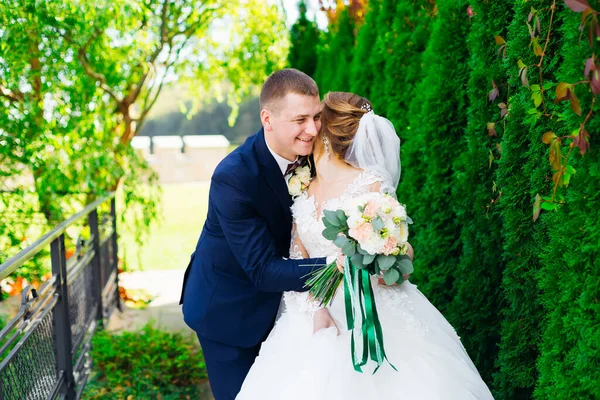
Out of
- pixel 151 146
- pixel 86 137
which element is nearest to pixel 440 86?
pixel 86 137

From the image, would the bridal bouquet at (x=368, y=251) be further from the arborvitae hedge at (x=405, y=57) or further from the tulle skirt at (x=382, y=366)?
the arborvitae hedge at (x=405, y=57)

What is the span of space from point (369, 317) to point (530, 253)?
859 millimetres

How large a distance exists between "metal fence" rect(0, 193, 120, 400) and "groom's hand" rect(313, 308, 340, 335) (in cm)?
119

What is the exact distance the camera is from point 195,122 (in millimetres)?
28016

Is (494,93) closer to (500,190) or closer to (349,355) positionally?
(500,190)

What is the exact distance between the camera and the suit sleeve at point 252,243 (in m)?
2.62

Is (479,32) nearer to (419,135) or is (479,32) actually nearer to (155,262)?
(419,135)

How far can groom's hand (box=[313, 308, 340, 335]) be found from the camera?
8.29ft

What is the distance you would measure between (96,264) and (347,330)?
3.64 meters

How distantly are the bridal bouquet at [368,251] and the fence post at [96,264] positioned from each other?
371 cm

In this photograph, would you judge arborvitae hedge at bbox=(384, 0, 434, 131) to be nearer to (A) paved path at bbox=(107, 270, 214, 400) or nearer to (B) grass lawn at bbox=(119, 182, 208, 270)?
(A) paved path at bbox=(107, 270, 214, 400)

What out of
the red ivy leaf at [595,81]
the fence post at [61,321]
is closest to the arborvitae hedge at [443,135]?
the red ivy leaf at [595,81]

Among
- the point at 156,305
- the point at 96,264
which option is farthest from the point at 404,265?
the point at 156,305

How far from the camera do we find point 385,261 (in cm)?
224
